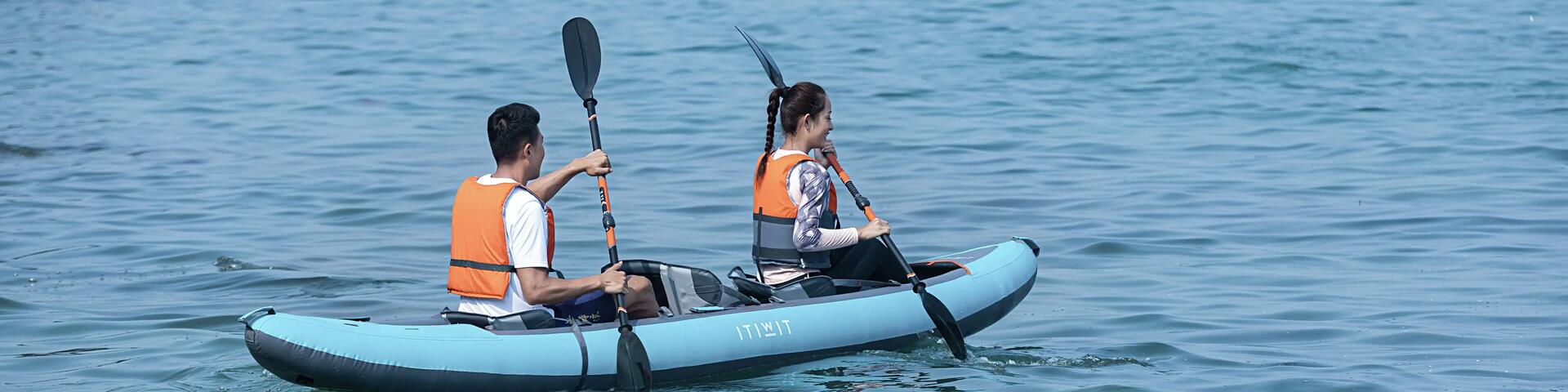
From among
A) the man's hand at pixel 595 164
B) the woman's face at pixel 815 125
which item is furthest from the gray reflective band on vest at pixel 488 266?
the woman's face at pixel 815 125

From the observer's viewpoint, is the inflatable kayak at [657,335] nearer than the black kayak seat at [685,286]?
Yes

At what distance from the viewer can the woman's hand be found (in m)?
6.77

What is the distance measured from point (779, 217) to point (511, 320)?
132cm

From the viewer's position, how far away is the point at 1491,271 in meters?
9.04

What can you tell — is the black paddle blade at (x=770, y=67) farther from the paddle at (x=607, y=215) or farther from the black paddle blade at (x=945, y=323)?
the black paddle blade at (x=945, y=323)

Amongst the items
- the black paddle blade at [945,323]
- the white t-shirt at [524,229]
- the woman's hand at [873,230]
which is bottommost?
the black paddle blade at [945,323]

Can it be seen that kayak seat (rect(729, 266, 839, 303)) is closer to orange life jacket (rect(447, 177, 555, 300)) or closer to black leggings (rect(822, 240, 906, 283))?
black leggings (rect(822, 240, 906, 283))

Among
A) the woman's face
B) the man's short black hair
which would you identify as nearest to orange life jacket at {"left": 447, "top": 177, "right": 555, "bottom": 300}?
the man's short black hair

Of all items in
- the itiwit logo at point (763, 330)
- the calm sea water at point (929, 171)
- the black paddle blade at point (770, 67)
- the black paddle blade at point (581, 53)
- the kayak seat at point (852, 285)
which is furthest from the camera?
the black paddle blade at point (770, 67)

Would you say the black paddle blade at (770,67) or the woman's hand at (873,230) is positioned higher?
the black paddle blade at (770,67)

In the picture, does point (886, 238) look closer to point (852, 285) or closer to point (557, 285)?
point (852, 285)

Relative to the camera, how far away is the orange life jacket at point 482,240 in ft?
18.6

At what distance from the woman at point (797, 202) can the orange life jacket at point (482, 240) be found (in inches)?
45.4

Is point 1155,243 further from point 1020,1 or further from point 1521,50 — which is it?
point 1020,1
